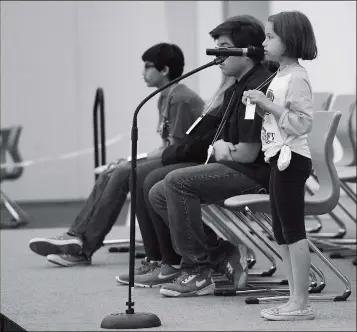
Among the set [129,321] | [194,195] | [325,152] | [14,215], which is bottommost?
[14,215]

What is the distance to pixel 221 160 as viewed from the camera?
4.33m

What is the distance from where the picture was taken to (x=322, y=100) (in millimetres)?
6727

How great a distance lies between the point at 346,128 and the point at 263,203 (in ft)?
8.44

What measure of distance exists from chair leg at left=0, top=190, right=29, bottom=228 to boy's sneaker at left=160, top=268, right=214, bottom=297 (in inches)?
161

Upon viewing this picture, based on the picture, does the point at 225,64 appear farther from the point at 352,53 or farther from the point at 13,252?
the point at 352,53

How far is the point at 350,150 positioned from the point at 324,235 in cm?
59

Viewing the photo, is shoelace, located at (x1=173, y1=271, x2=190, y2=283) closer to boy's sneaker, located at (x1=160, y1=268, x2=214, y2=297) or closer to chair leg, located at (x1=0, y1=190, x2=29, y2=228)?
boy's sneaker, located at (x1=160, y1=268, x2=214, y2=297)

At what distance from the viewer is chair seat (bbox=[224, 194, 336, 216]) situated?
13.9 feet

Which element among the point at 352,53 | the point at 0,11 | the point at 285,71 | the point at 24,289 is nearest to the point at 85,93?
the point at 0,11

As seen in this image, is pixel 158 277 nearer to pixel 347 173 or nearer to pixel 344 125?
pixel 347 173

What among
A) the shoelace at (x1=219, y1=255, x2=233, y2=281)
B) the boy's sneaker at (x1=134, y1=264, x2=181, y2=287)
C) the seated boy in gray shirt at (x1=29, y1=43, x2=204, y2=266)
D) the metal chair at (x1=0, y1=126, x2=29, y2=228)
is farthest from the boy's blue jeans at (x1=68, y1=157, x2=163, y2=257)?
the metal chair at (x1=0, y1=126, x2=29, y2=228)

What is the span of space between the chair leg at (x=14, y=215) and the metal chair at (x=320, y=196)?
12.9 feet

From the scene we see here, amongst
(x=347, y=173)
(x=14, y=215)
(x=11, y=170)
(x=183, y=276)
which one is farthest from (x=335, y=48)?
(x=183, y=276)

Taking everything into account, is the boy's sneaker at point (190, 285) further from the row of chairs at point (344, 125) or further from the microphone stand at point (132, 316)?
the row of chairs at point (344, 125)
